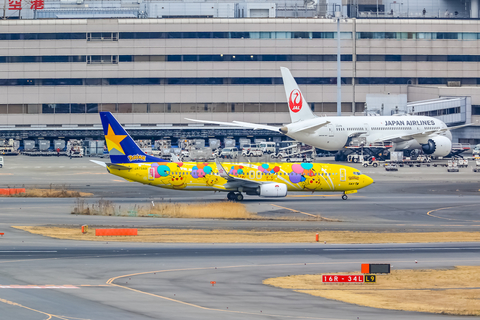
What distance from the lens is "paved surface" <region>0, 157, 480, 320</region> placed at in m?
23.2

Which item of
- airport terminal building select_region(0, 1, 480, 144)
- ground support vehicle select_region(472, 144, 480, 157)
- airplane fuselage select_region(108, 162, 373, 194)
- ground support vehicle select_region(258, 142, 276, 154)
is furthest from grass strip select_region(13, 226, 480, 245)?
airport terminal building select_region(0, 1, 480, 144)

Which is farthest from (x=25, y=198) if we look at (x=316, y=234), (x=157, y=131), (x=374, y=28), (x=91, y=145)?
(x=374, y=28)

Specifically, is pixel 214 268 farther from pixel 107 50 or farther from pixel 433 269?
pixel 107 50

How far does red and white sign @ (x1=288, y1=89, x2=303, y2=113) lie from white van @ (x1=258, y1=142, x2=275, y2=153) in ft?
52.8

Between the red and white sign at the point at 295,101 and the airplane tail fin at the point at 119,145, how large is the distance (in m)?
38.0

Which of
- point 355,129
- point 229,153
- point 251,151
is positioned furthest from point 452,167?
point 229,153

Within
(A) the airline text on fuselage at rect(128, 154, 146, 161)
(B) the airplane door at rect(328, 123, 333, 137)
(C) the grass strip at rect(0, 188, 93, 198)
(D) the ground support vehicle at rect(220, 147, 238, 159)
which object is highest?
(B) the airplane door at rect(328, 123, 333, 137)

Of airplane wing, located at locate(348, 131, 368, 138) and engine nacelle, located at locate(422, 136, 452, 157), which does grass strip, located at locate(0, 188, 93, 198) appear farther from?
engine nacelle, located at locate(422, 136, 452, 157)

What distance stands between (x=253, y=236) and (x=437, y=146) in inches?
2421

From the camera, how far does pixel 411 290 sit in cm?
2745

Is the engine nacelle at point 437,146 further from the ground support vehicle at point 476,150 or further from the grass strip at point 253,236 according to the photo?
the grass strip at point 253,236

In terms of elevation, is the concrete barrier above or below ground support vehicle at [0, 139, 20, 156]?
below

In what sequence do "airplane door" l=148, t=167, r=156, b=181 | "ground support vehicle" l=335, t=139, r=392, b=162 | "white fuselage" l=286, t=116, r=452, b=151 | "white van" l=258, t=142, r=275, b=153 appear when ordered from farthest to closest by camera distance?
"white van" l=258, t=142, r=275, b=153, "ground support vehicle" l=335, t=139, r=392, b=162, "white fuselage" l=286, t=116, r=452, b=151, "airplane door" l=148, t=167, r=156, b=181

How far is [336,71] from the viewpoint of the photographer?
119 m
